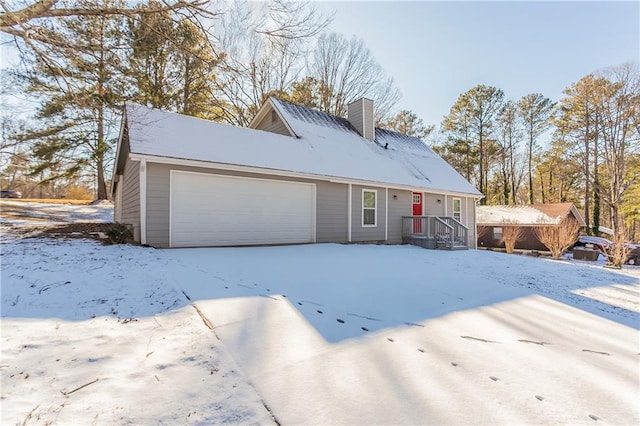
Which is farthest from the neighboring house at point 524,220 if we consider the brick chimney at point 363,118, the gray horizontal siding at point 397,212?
the brick chimney at point 363,118

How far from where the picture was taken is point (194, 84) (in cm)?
1809

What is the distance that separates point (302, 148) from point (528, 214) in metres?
20.0

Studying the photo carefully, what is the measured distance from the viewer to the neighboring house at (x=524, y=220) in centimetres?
2227

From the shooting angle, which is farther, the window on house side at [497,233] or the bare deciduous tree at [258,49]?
the window on house side at [497,233]

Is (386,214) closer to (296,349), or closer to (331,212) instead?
(331,212)

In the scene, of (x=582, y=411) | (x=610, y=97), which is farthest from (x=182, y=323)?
(x=610, y=97)

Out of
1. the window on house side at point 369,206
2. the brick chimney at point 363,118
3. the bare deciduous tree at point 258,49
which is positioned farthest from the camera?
the brick chimney at point 363,118

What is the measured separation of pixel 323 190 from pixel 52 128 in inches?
597

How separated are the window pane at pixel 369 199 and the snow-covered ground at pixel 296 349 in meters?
6.77

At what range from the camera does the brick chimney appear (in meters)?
15.1

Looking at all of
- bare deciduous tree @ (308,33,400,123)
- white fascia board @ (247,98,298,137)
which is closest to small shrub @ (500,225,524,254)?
bare deciduous tree @ (308,33,400,123)

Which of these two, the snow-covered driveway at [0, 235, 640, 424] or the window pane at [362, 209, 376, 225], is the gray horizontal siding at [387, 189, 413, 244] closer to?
the window pane at [362, 209, 376, 225]

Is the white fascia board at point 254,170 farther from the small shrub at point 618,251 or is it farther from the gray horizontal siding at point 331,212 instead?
the small shrub at point 618,251

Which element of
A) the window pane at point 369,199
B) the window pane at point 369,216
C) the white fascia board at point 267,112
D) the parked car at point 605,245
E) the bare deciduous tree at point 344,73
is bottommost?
the parked car at point 605,245
